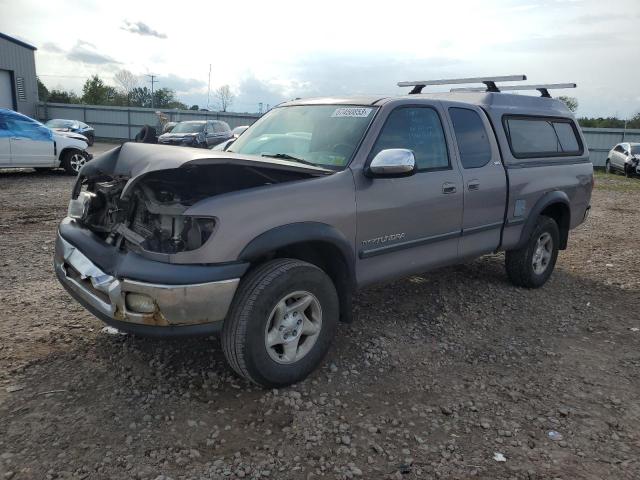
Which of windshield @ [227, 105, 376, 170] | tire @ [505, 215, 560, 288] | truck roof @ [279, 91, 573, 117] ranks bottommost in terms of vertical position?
tire @ [505, 215, 560, 288]

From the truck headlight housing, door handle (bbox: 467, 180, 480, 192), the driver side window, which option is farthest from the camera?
door handle (bbox: 467, 180, 480, 192)

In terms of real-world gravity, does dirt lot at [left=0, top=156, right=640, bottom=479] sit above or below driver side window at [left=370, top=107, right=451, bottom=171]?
below

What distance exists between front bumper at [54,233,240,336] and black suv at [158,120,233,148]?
16.8m

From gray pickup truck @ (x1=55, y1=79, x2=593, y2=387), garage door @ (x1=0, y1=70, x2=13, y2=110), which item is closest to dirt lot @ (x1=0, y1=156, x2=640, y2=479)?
gray pickup truck @ (x1=55, y1=79, x2=593, y2=387)

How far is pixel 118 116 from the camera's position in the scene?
33.3m

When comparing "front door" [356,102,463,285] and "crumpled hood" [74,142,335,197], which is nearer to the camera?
"crumpled hood" [74,142,335,197]

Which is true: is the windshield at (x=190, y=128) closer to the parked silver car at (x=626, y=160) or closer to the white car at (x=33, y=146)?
the white car at (x=33, y=146)

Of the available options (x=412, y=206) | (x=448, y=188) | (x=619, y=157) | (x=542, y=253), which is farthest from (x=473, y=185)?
(x=619, y=157)

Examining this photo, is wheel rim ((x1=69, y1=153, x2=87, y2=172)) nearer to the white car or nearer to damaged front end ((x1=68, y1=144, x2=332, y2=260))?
the white car

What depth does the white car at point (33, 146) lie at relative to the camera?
11.4m

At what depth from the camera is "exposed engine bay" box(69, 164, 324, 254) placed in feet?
9.43

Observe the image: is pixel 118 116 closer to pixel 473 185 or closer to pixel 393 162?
pixel 473 185

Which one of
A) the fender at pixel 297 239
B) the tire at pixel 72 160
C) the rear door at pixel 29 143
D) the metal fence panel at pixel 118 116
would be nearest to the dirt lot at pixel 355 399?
the fender at pixel 297 239

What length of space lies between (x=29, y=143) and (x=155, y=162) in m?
10.6
